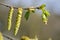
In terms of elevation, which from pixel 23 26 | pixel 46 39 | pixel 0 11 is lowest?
pixel 46 39

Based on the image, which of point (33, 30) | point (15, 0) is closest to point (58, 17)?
point (33, 30)

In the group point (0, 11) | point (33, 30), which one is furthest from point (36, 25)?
point (0, 11)

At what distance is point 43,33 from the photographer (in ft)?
3.70

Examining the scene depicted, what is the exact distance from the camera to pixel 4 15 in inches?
39.5

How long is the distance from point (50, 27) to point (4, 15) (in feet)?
1.14

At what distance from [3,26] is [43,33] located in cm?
31

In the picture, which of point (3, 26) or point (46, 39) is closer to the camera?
point (3, 26)

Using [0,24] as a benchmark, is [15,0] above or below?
above

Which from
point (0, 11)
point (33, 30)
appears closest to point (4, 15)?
point (0, 11)

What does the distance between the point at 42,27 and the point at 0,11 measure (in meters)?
0.33

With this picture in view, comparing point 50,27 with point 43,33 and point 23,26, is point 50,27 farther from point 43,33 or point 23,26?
point 23,26

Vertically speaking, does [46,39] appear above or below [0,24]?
below

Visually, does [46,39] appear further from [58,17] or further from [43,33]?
[58,17]

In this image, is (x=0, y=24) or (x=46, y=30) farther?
(x=46, y=30)
